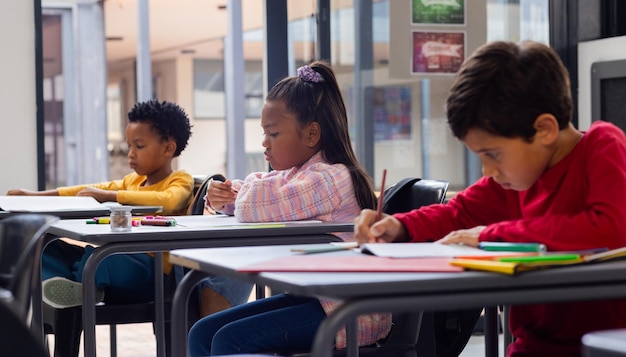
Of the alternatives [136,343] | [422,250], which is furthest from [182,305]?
[136,343]

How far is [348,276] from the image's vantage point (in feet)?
4.27

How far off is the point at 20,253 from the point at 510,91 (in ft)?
2.56

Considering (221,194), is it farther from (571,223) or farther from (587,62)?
(587,62)

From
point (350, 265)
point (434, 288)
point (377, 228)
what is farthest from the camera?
point (377, 228)

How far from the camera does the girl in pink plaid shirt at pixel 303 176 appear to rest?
2.19 meters

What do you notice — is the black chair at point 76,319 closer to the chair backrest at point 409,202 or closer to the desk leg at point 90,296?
the desk leg at point 90,296

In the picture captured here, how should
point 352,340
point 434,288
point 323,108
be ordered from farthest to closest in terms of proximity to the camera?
1. point 323,108
2. point 352,340
3. point 434,288

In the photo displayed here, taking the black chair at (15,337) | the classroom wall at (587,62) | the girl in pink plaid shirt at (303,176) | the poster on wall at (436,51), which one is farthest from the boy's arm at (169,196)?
the classroom wall at (587,62)

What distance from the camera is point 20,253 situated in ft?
4.76

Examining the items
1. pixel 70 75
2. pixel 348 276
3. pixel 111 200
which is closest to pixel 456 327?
pixel 348 276

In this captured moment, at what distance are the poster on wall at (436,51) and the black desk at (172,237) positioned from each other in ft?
7.72

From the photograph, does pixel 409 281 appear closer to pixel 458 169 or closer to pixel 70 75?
pixel 458 169

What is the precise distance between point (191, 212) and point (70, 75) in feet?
21.8

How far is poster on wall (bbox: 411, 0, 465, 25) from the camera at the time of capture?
14.9ft
